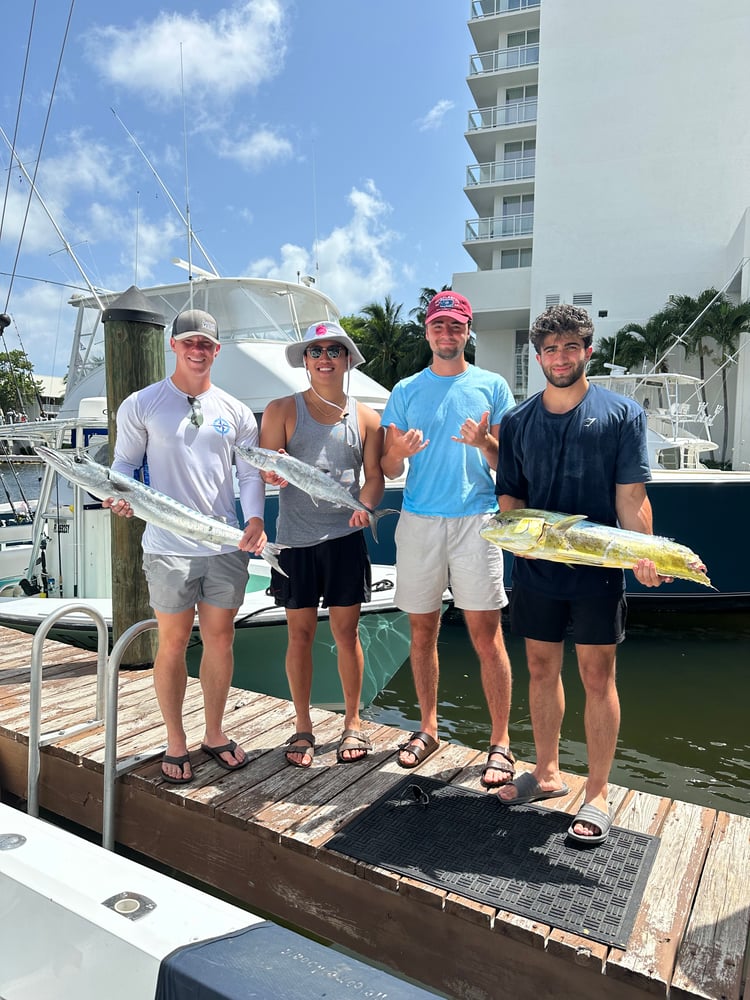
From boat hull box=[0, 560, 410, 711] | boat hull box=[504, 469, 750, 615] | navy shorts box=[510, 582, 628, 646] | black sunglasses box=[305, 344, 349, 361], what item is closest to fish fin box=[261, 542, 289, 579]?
black sunglasses box=[305, 344, 349, 361]

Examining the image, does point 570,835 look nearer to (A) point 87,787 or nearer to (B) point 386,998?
(B) point 386,998

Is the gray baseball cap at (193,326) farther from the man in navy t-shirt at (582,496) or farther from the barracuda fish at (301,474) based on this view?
the man in navy t-shirt at (582,496)

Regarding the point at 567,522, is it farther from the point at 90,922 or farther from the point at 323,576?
the point at 90,922

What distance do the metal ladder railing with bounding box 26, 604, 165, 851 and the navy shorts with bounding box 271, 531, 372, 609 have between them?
70 centimetres

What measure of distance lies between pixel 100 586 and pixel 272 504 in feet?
12.6

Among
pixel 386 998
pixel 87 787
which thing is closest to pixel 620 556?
pixel 386 998

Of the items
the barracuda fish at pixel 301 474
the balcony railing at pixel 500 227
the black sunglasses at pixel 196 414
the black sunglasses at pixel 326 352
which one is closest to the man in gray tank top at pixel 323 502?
the black sunglasses at pixel 326 352

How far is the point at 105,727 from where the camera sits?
12.1 feet

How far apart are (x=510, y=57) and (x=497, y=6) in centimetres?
331

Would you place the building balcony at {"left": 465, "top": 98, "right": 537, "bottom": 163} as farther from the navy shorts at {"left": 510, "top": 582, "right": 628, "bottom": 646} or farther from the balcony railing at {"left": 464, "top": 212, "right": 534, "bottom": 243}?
the navy shorts at {"left": 510, "top": 582, "right": 628, "bottom": 646}

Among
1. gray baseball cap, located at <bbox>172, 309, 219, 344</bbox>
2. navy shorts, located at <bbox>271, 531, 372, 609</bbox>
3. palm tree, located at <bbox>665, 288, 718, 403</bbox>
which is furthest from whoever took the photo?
palm tree, located at <bbox>665, 288, 718, 403</bbox>

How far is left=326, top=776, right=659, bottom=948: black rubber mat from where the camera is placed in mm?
2562

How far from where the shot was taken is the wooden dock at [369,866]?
7.79 feet

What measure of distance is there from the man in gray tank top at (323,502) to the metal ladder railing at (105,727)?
2.52 ft
